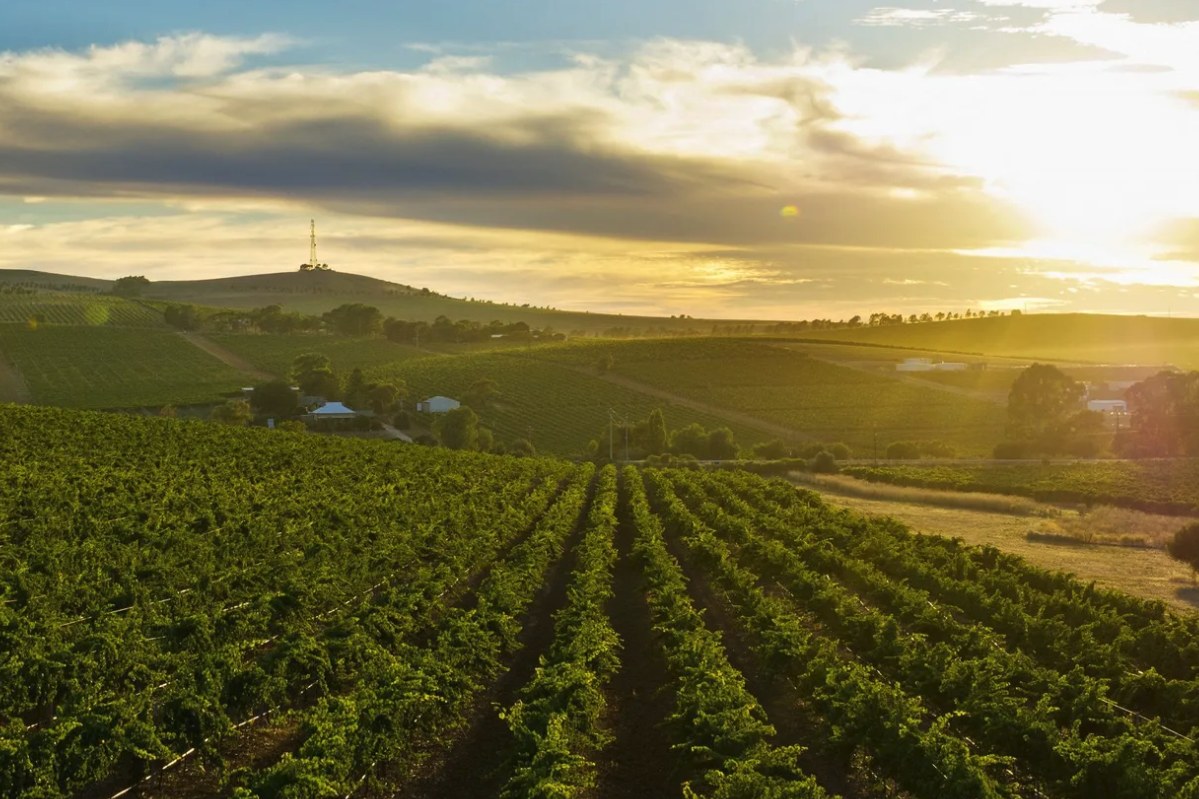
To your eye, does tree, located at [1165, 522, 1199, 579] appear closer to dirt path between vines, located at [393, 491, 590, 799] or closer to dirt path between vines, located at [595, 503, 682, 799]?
dirt path between vines, located at [595, 503, 682, 799]

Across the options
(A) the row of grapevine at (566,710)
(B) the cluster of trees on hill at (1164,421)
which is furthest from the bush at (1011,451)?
(A) the row of grapevine at (566,710)

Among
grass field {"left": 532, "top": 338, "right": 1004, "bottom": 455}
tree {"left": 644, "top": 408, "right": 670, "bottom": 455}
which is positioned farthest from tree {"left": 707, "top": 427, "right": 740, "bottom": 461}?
grass field {"left": 532, "top": 338, "right": 1004, "bottom": 455}

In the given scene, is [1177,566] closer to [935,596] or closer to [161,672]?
[935,596]

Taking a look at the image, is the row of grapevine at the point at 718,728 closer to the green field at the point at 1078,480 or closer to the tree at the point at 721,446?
the green field at the point at 1078,480

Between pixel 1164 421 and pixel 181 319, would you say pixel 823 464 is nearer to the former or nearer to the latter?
pixel 1164 421

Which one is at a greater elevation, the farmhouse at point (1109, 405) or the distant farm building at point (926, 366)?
the distant farm building at point (926, 366)

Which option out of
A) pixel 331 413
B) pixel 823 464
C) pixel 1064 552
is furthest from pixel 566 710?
pixel 331 413
